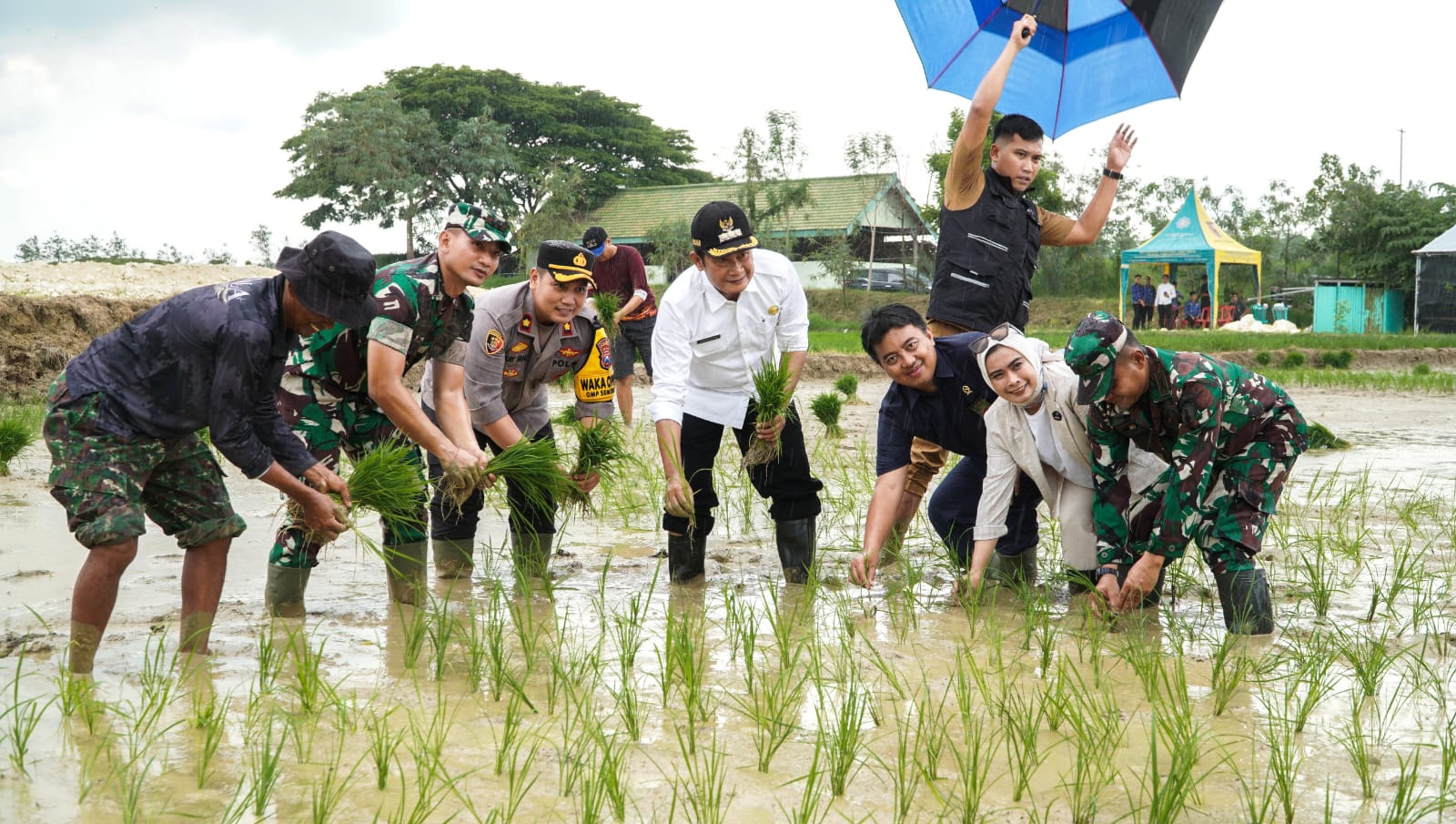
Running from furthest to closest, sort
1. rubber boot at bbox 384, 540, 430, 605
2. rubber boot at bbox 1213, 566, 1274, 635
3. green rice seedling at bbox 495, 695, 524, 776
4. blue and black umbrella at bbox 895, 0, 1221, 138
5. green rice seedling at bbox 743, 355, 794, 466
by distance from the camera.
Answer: blue and black umbrella at bbox 895, 0, 1221, 138, green rice seedling at bbox 743, 355, 794, 466, rubber boot at bbox 384, 540, 430, 605, rubber boot at bbox 1213, 566, 1274, 635, green rice seedling at bbox 495, 695, 524, 776

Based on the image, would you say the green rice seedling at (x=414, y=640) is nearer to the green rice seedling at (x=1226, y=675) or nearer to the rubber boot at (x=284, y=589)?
the rubber boot at (x=284, y=589)

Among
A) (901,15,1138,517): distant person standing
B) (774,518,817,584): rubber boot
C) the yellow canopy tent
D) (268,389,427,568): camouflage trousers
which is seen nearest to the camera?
(268,389,427,568): camouflage trousers

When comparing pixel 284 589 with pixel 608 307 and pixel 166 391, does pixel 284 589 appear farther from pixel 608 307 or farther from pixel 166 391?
pixel 608 307

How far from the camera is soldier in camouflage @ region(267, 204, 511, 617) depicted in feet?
12.7

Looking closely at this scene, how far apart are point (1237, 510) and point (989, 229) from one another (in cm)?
148

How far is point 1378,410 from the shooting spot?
11727 millimetres

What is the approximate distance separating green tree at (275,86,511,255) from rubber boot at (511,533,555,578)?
98.0ft

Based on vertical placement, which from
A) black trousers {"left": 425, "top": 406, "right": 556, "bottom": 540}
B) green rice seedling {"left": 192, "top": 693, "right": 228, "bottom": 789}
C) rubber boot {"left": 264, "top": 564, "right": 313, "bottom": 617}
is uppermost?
→ black trousers {"left": 425, "top": 406, "right": 556, "bottom": 540}

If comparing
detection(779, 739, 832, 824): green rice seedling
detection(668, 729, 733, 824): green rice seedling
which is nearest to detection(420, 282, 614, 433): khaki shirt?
detection(668, 729, 733, 824): green rice seedling

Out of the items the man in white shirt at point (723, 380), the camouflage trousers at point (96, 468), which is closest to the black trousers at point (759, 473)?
the man in white shirt at point (723, 380)

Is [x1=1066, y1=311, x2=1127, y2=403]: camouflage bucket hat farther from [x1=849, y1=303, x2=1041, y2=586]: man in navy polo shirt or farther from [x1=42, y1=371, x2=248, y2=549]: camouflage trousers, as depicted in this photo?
[x1=42, y1=371, x2=248, y2=549]: camouflage trousers

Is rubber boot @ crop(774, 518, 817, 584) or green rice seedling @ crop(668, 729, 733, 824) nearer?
green rice seedling @ crop(668, 729, 733, 824)

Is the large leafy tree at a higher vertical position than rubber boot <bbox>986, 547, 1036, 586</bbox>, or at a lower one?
higher

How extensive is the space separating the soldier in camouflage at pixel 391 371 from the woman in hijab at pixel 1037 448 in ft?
5.84
